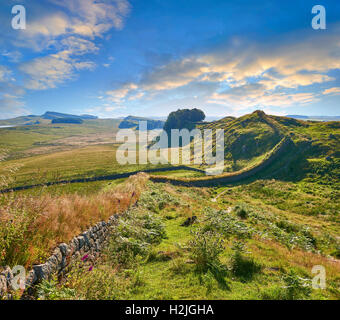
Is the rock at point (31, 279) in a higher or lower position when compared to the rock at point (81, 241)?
higher

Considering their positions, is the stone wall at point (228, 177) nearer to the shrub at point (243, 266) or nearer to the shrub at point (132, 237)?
the shrub at point (132, 237)

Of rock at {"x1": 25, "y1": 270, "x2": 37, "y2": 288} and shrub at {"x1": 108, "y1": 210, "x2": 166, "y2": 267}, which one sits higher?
rock at {"x1": 25, "y1": 270, "x2": 37, "y2": 288}

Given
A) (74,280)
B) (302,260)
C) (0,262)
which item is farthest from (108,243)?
(302,260)

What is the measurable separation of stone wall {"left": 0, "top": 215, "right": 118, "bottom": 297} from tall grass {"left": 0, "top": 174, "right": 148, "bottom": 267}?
258 mm

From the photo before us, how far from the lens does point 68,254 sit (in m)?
5.93

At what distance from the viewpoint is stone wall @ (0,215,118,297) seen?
3913mm

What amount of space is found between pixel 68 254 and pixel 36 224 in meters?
1.42

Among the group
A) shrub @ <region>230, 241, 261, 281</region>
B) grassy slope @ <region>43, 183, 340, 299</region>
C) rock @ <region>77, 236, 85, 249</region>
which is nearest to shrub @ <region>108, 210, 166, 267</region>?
grassy slope @ <region>43, 183, 340, 299</region>

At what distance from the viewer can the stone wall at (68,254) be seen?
3.91m

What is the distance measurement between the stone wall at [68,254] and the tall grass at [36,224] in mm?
258

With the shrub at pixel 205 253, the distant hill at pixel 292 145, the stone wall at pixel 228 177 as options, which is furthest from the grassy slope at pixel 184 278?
the distant hill at pixel 292 145

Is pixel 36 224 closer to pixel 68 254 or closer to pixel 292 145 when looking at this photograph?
pixel 68 254

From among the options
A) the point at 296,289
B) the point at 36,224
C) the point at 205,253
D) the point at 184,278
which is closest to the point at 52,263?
the point at 36,224

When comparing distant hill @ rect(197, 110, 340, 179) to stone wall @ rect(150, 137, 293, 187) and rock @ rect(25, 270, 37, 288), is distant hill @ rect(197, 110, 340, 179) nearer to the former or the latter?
stone wall @ rect(150, 137, 293, 187)
